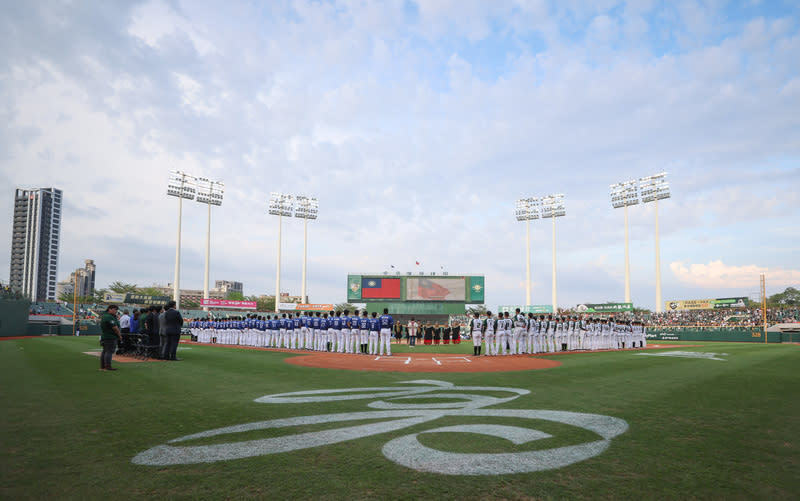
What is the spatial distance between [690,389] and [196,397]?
9434 millimetres

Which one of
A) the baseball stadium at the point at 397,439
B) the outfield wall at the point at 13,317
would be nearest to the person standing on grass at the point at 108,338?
the baseball stadium at the point at 397,439

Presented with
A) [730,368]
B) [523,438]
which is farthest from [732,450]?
[730,368]

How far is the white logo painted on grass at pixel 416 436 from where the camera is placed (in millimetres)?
4039

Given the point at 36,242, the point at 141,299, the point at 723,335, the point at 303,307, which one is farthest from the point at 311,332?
the point at 36,242

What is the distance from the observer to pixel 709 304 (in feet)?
211

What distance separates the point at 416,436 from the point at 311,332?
19060mm

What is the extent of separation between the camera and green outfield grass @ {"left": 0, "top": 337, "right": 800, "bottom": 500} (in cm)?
343

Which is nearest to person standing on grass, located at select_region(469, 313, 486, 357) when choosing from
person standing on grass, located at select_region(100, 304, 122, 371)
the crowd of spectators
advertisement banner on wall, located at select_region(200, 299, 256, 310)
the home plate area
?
the home plate area

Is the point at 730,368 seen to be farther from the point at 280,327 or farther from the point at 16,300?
the point at 16,300

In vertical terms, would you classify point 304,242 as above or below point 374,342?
above

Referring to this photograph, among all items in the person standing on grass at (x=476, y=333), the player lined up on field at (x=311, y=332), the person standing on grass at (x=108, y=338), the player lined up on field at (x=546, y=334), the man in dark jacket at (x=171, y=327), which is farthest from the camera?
the player lined up on field at (x=311, y=332)

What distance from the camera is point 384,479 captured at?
3602 mm

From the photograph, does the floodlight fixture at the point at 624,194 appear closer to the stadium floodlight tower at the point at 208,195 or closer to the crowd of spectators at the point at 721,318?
the crowd of spectators at the point at 721,318

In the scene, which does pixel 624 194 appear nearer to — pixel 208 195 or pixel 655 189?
pixel 655 189
